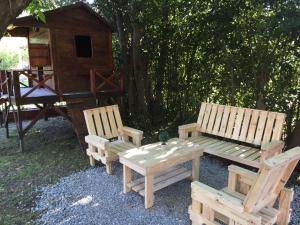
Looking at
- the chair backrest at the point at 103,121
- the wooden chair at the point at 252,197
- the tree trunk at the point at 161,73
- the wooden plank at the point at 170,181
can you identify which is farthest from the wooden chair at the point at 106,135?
the tree trunk at the point at 161,73

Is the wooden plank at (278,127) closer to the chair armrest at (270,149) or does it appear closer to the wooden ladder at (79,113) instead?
the chair armrest at (270,149)

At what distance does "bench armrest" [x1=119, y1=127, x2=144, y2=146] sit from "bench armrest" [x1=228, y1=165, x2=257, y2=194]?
1.88m

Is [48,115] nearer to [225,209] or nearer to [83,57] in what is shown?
[83,57]

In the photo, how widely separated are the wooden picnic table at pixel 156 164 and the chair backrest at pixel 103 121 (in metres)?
1.20

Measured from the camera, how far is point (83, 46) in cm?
643

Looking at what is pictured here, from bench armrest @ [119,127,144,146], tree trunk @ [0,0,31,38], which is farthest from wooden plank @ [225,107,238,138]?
tree trunk @ [0,0,31,38]

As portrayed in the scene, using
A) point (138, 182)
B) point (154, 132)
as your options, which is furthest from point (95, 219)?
point (154, 132)

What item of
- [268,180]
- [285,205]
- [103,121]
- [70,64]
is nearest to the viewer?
[268,180]

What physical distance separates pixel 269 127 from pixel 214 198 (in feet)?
6.55

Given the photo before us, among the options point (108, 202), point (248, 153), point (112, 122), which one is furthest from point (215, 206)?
point (112, 122)

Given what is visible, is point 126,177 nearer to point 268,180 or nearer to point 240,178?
point 240,178

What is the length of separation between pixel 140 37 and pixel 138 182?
4.18 m

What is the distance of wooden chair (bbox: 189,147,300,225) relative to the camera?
2008 mm

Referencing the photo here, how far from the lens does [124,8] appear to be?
6.13 meters
